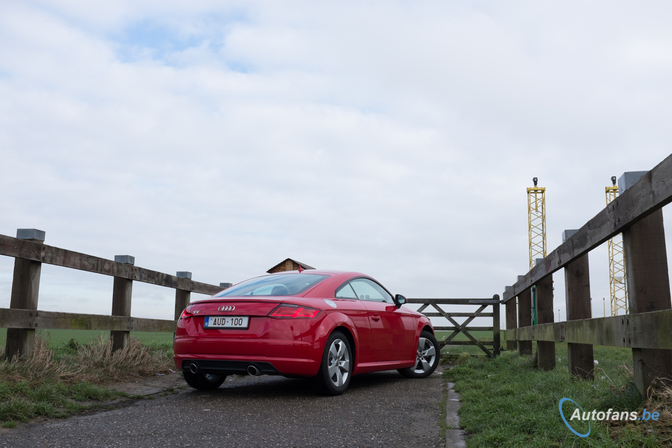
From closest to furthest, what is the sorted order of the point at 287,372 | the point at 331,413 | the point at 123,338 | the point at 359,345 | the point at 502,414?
the point at 502,414
the point at 331,413
the point at 287,372
the point at 359,345
the point at 123,338

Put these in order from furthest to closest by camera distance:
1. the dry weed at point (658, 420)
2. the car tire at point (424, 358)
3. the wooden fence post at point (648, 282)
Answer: the car tire at point (424, 358) → the wooden fence post at point (648, 282) → the dry weed at point (658, 420)

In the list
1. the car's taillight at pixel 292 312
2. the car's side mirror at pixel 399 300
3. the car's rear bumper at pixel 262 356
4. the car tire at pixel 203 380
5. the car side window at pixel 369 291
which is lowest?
the car tire at pixel 203 380

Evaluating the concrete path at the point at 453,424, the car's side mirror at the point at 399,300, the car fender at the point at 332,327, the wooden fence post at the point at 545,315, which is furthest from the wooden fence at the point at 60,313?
the wooden fence post at the point at 545,315

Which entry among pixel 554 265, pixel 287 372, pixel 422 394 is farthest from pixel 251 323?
pixel 554 265

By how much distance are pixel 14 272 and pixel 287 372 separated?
122 inches

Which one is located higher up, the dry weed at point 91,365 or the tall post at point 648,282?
the tall post at point 648,282

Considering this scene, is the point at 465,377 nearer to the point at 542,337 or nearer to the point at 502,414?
the point at 542,337

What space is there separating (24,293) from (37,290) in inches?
5.2

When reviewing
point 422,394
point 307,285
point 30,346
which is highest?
point 307,285

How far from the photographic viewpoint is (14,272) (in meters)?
5.96

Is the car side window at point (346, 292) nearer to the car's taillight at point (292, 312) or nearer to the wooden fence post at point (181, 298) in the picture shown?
the car's taillight at point (292, 312)

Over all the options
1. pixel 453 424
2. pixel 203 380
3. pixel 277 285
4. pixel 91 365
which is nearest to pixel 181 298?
pixel 91 365

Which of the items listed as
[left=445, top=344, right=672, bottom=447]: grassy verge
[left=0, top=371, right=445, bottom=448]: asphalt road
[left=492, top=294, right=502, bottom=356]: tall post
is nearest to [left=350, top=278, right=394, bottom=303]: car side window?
[left=0, top=371, right=445, bottom=448]: asphalt road

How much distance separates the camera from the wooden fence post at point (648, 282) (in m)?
3.71
